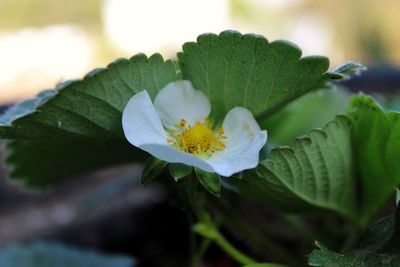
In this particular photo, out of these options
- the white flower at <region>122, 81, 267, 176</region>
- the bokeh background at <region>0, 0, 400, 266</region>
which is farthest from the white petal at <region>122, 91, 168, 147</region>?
the bokeh background at <region>0, 0, 400, 266</region>

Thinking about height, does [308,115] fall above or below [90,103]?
below

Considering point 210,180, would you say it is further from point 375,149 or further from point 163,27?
point 163,27

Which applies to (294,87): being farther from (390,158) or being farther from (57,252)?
(57,252)

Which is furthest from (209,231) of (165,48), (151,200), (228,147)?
(165,48)

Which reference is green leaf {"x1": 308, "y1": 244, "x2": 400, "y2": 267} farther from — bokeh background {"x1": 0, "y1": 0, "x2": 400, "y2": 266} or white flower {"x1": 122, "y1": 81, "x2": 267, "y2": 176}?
bokeh background {"x1": 0, "y1": 0, "x2": 400, "y2": 266}

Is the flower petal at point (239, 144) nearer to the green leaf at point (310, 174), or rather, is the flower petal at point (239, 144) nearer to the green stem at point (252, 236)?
the green leaf at point (310, 174)

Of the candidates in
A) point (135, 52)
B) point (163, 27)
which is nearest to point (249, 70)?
point (135, 52)

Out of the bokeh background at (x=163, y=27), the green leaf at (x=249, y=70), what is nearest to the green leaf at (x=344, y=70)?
the green leaf at (x=249, y=70)
